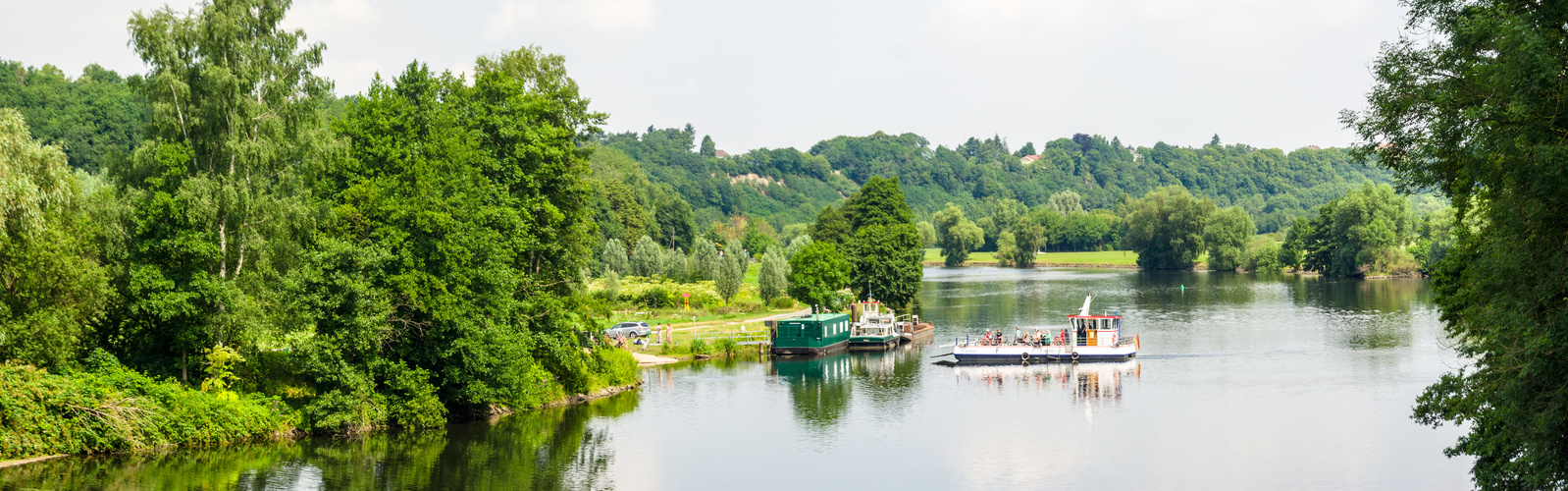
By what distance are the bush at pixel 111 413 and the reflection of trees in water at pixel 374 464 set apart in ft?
1.58

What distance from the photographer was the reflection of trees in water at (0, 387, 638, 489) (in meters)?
28.7

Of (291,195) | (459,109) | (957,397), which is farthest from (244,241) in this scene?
(957,397)

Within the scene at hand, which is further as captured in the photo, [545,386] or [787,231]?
[787,231]

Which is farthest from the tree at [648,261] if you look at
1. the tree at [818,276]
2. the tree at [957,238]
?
the tree at [957,238]

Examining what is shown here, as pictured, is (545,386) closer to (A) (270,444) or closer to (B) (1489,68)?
(A) (270,444)

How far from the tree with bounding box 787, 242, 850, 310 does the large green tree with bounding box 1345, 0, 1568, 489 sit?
56977 millimetres

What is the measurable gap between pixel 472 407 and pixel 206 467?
33.2 feet

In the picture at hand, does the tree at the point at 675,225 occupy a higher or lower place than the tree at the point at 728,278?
higher

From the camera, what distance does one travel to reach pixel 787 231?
7549 inches

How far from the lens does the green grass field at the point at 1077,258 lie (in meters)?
165

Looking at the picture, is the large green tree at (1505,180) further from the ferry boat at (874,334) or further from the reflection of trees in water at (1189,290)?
the reflection of trees in water at (1189,290)

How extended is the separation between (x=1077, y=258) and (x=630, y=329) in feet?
417

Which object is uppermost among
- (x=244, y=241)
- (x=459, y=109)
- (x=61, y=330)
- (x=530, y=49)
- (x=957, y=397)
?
(x=530, y=49)

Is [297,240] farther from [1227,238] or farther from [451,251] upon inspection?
[1227,238]
